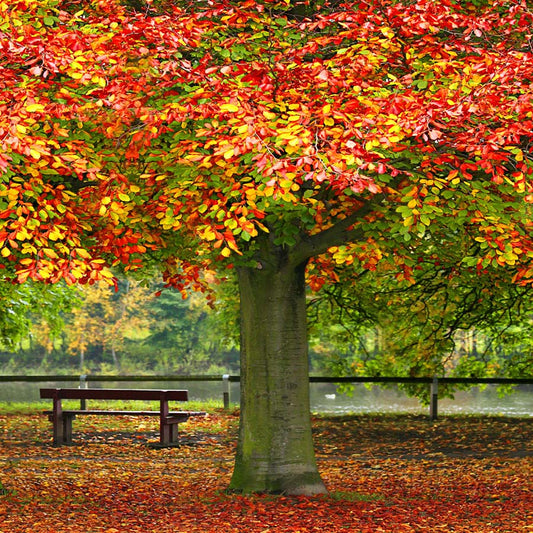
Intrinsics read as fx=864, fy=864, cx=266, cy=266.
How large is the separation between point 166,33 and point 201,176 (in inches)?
46.7

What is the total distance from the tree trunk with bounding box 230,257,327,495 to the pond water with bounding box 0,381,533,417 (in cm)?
1526

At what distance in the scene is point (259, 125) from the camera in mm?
6203

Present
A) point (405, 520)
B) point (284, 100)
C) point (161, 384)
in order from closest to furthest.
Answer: point (284, 100) < point (405, 520) < point (161, 384)

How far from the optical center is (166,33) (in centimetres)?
689

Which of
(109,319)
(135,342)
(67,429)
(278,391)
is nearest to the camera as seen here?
(278,391)

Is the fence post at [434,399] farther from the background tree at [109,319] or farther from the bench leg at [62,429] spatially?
the background tree at [109,319]

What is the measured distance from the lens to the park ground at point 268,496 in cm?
842

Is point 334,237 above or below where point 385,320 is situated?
above

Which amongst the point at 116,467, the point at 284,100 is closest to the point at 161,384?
the point at 116,467

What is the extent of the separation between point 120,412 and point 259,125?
859 centimetres

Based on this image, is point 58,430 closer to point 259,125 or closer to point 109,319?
point 259,125

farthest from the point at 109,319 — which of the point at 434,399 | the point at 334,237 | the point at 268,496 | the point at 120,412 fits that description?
the point at 334,237

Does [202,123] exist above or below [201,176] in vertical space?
above

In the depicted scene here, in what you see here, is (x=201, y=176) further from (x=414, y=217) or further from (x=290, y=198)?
(x=414, y=217)
